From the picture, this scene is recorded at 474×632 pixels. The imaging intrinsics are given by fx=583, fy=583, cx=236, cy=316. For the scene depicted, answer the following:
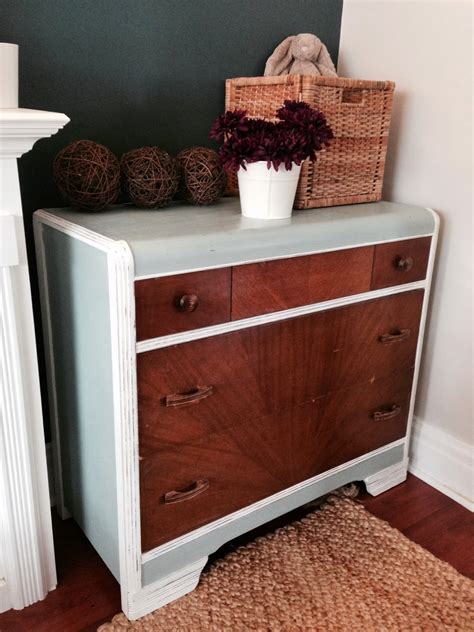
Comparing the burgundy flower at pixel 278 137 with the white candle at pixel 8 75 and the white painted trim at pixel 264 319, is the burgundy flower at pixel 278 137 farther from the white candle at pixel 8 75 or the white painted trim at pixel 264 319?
the white candle at pixel 8 75

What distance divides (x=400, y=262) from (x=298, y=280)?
352mm

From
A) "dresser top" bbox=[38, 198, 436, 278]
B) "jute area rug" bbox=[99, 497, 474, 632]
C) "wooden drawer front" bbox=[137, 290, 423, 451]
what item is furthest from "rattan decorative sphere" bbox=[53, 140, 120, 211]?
"jute area rug" bbox=[99, 497, 474, 632]

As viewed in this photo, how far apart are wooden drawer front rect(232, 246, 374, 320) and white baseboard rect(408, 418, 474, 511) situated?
0.63 meters

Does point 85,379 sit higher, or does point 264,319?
point 264,319

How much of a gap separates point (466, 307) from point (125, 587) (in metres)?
1.16

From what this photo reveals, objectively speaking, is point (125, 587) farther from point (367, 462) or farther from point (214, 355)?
point (367, 462)

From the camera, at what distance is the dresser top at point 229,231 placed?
109 centimetres

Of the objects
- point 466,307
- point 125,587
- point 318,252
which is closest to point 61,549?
point 125,587

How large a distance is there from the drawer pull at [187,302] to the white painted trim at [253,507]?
535mm

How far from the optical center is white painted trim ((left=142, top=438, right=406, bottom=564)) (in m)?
1.28

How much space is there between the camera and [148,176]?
4.36 ft

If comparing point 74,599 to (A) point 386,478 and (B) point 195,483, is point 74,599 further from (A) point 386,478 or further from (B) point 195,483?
(A) point 386,478

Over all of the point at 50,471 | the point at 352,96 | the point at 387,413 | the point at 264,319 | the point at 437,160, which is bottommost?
the point at 50,471

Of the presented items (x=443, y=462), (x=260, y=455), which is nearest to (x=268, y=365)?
(x=260, y=455)
